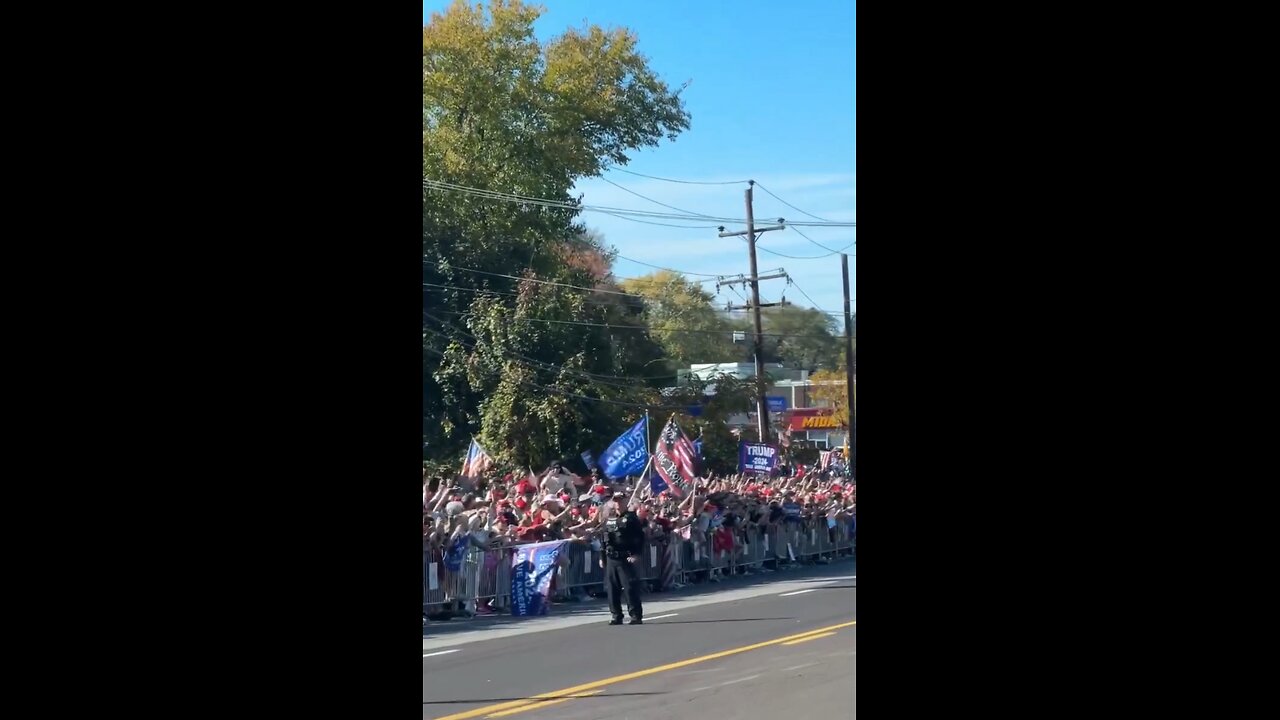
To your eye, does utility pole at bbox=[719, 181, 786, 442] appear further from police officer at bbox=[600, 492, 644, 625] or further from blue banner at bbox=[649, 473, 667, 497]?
police officer at bbox=[600, 492, 644, 625]

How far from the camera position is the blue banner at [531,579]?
10.8 meters

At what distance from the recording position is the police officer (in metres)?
9.87

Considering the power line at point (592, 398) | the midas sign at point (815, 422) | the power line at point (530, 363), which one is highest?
the power line at point (530, 363)

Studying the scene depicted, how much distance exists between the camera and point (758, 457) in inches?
658

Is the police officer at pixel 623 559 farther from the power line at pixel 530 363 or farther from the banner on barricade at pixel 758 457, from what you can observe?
the power line at pixel 530 363

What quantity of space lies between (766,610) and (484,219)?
458 inches

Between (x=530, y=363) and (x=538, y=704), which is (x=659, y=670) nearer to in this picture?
(x=538, y=704)

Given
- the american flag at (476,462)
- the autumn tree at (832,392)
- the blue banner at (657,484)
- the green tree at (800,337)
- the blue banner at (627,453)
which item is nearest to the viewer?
the american flag at (476,462)

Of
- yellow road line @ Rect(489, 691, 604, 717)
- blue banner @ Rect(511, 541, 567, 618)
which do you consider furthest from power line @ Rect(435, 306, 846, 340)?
yellow road line @ Rect(489, 691, 604, 717)

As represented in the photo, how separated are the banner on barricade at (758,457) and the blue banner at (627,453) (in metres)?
2.12

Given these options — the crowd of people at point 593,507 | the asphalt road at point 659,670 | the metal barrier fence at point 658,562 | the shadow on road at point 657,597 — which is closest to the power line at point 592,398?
the crowd of people at point 593,507

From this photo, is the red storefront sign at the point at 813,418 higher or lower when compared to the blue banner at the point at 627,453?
higher
